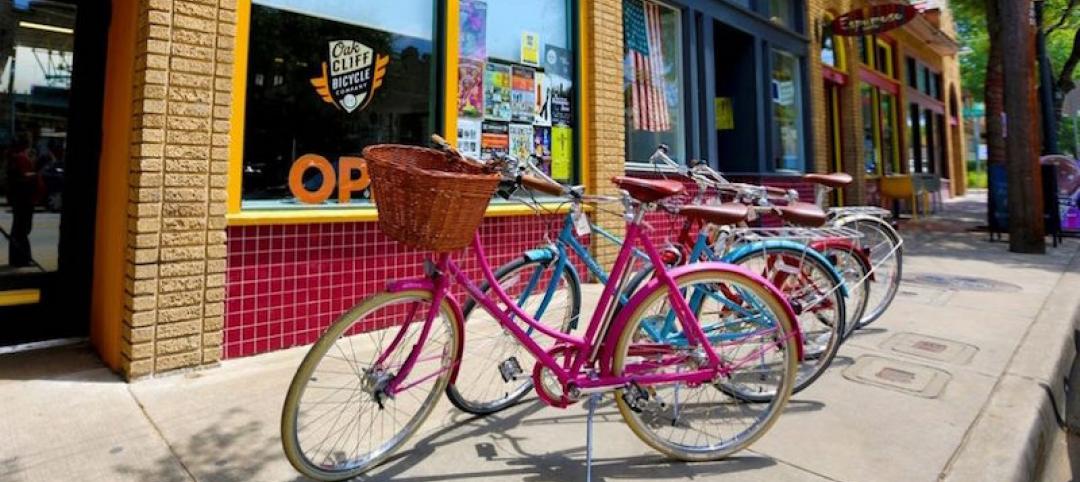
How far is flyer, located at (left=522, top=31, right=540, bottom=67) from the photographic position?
18.5 ft

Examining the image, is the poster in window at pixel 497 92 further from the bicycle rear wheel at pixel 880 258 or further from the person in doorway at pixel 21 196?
the person in doorway at pixel 21 196

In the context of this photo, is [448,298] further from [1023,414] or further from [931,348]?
[931,348]

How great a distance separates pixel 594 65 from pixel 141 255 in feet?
14.0

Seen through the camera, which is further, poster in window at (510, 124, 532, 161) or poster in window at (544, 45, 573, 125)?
poster in window at (544, 45, 573, 125)

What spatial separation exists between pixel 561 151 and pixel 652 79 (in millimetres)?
2078

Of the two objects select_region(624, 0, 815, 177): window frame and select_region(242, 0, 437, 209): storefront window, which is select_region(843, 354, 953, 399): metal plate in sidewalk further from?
select_region(242, 0, 437, 209): storefront window

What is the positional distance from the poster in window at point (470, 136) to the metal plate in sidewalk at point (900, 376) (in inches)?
125

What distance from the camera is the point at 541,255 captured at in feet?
9.23

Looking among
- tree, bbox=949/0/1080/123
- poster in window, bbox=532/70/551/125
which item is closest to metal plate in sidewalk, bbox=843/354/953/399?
poster in window, bbox=532/70/551/125

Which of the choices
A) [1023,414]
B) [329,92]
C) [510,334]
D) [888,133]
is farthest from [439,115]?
[888,133]

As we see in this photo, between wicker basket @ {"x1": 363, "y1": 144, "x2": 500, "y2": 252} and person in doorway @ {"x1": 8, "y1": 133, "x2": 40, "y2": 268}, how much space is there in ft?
10.0

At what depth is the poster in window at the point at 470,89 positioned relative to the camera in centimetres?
509

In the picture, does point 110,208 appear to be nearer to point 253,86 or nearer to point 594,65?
point 253,86

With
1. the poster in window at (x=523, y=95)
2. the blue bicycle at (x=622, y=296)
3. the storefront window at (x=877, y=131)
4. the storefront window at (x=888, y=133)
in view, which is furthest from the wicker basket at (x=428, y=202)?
the storefront window at (x=888, y=133)
